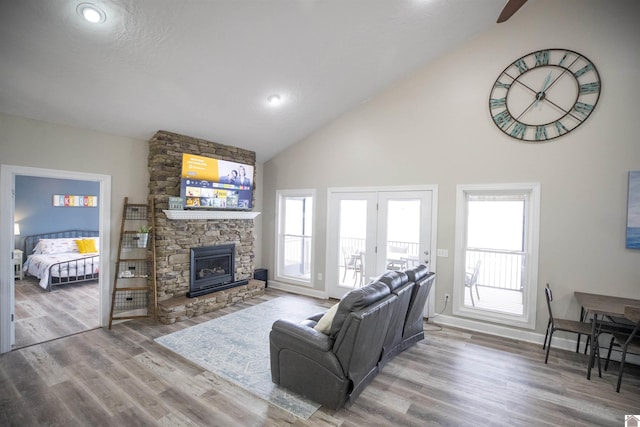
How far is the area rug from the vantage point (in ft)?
8.19

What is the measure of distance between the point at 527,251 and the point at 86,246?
874cm

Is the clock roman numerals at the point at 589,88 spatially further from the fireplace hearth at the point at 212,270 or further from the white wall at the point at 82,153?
the white wall at the point at 82,153

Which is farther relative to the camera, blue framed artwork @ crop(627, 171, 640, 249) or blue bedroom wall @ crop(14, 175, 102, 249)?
blue bedroom wall @ crop(14, 175, 102, 249)

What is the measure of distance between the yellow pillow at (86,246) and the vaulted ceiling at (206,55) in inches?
162

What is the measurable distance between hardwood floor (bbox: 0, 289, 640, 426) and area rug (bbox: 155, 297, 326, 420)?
0.11 metres

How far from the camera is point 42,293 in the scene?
5176mm

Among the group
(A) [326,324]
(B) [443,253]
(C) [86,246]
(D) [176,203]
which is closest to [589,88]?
(B) [443,253]

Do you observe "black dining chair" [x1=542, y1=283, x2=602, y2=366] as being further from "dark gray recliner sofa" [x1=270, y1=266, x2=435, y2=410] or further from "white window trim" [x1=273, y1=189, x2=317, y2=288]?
"white window trim" [x1=273, y1=189, x2=317, y2=288]

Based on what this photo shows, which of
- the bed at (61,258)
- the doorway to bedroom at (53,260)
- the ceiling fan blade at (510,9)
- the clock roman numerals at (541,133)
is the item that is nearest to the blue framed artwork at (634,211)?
the clock roman numerals at (541,133)

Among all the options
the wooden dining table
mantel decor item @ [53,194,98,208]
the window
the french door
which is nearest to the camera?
the wooden dining table

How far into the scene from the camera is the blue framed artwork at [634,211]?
315 cm

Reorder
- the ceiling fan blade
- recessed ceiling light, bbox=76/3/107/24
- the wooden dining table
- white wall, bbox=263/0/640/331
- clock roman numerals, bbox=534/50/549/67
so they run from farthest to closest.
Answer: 1. clock roman numerals, bbox=534/50/549/67
2. the ceiling fan blade
3. white wall, bbox=263/0/640/331
4. the wooden dining table
5. recessed ceiling light, bbox=76/3/107/24

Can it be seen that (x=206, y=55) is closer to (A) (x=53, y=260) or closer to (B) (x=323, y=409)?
(B) (x=323, y=409)

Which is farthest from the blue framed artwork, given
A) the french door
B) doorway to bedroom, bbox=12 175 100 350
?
doorway to bedroom, bbox=12 175 100 350
